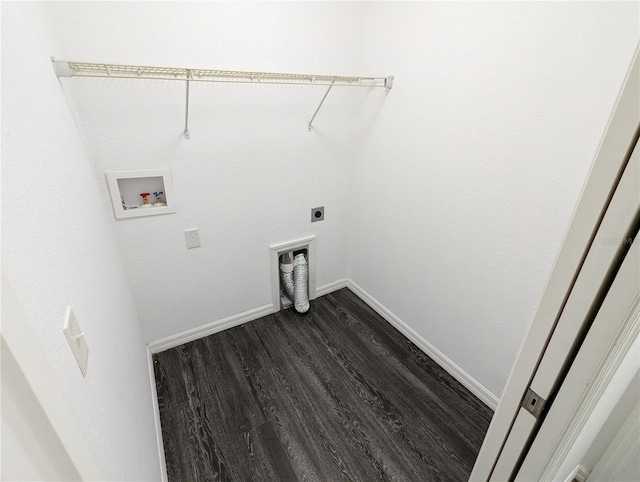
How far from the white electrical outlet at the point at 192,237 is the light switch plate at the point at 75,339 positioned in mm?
1220

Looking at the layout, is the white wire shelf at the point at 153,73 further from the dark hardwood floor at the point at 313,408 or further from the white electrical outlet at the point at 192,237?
the dark hardwood floor at the point at 313,408

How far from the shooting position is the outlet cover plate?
2234 mm

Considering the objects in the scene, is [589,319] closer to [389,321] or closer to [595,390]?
[595,390]

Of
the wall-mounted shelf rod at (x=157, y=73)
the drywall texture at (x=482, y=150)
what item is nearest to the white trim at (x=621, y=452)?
the drywall texture at (x=482, y=150)

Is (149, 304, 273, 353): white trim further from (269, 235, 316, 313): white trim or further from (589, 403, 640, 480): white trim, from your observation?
(589, 403, 640, 480): white trim

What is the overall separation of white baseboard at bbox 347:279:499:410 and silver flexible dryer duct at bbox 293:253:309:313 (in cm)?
50

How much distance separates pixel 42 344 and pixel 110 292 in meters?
0.77

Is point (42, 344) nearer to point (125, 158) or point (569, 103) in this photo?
point (125, 158)

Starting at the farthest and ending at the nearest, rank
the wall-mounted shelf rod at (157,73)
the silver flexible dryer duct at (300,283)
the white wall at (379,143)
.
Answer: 1. the silver flexible dryer duct at (300,283)
2. the white wall at (379,143)
3. the wall-mounted shelf rod at (157,73)

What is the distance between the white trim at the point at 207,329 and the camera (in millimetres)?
2018

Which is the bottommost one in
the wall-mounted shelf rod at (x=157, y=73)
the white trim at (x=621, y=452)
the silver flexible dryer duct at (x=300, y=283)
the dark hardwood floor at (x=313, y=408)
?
the dark hardwood floor at (x=313, y=408)

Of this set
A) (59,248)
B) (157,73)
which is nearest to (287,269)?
(157,73)

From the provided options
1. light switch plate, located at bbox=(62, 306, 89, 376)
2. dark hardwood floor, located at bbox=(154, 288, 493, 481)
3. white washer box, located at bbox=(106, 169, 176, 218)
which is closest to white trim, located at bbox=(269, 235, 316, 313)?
dark hardwood floor, located at bbox=(154, 288, 493, 481)

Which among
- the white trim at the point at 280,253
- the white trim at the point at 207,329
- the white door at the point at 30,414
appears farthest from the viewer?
the white trim at the point at 280,253
